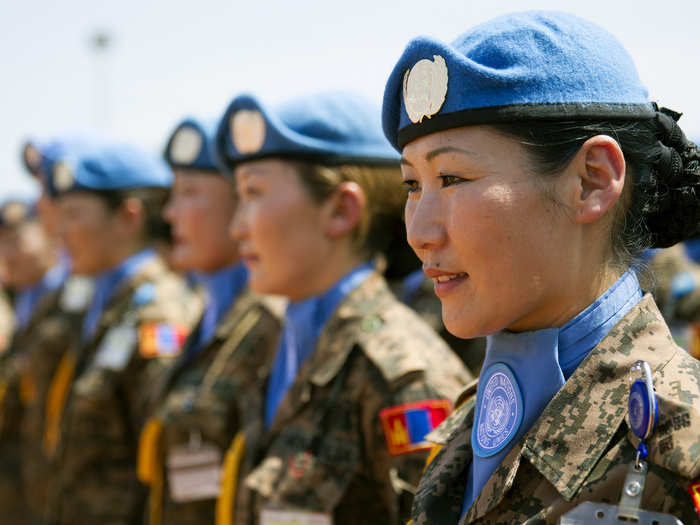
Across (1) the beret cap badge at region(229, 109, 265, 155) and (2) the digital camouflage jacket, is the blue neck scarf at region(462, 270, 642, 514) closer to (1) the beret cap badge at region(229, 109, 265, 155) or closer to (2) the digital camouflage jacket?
(1) the beret cap badge at region(229, 109, 265, 155)

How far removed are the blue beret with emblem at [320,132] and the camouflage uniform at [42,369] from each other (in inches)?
124

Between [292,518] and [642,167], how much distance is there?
1753 mm

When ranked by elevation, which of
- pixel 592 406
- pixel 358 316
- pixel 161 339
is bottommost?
pixel 161 339

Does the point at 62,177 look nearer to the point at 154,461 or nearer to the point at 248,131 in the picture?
the point at 154,461

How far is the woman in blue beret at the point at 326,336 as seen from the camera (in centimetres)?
294

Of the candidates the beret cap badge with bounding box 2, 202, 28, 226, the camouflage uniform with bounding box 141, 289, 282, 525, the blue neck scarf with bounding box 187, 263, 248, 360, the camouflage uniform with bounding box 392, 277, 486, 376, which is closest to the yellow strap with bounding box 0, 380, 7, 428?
the beret cap badge with bounding box 2, 202, 28, 226

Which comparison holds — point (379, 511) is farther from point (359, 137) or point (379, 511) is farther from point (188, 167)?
point (188, 167)

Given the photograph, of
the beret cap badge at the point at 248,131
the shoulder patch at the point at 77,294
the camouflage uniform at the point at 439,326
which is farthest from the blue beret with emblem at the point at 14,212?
the beret cap badge at the point at 248,131

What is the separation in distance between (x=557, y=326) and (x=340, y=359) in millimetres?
1358

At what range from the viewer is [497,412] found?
1.93 meters

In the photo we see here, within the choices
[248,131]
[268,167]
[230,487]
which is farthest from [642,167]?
[230,487]

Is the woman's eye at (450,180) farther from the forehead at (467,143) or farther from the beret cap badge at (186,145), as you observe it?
the beret cap badge at (186,145)

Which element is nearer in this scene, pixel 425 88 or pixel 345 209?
pixel 425 88

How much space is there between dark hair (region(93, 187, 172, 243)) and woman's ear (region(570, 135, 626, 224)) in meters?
4.61
